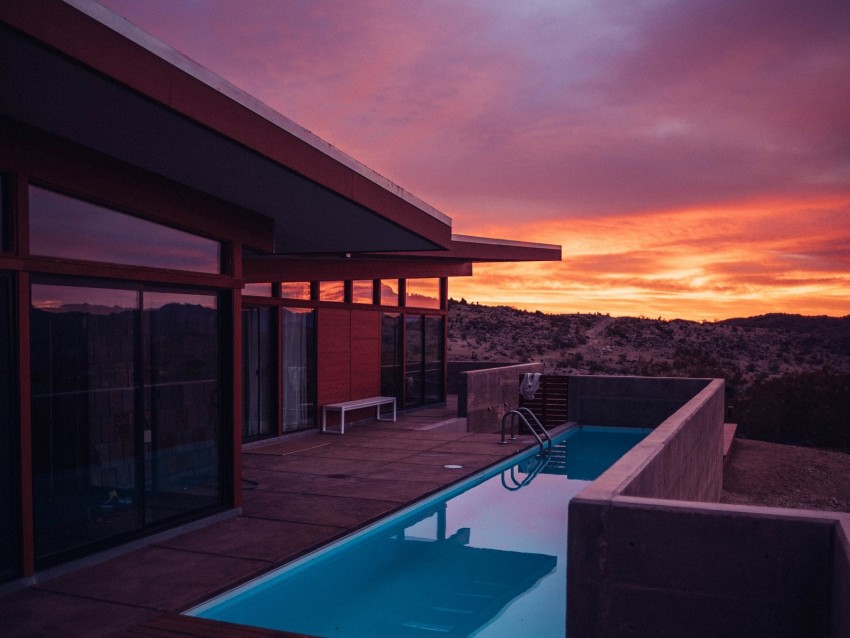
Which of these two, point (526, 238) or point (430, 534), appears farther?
point (526, 238)

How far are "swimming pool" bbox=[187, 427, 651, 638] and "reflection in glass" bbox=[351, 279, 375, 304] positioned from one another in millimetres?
6629

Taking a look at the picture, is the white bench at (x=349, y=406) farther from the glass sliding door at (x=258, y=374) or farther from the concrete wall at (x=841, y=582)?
the concrete wall at (x=841, y=582)

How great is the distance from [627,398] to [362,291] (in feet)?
23.1

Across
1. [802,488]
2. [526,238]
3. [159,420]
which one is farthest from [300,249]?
[526,238]

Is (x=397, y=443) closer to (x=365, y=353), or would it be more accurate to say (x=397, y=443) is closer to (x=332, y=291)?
(x=365, y=353)

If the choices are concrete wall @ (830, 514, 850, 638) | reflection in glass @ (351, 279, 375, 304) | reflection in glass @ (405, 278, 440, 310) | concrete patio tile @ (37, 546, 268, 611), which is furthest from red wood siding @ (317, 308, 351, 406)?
concrete wall @ (830, 514, 850, 638)

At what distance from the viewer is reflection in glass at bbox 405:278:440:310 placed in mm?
17594

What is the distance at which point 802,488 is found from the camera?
40.3 ft

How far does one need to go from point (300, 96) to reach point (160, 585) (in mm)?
10172

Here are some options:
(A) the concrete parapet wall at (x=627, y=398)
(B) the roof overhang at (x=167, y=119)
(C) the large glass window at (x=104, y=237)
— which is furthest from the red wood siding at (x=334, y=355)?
(C) the large glass window at (x=104, y=237)

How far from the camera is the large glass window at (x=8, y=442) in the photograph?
16.6 ft

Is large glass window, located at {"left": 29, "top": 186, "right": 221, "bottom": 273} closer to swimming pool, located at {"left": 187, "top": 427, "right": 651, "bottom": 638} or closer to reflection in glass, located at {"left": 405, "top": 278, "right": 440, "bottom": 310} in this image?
swimming pool, located at {"left": 187, "top": 427, "right": 651, "bottom": 638}

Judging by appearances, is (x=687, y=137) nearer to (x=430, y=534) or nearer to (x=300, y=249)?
(x=300, y=249)

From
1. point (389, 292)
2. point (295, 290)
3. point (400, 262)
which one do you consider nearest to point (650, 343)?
point (389, 292)
